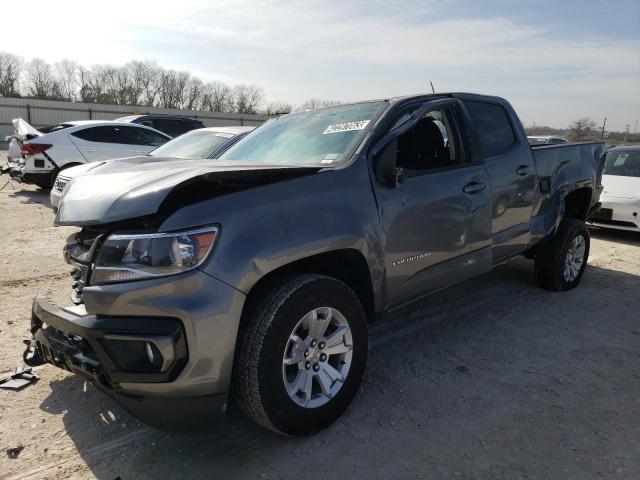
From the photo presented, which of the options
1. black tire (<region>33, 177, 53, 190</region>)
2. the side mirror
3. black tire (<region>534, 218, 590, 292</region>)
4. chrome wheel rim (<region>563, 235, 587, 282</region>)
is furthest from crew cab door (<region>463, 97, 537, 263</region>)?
black tire (<region>33, 177, 53, 190</region>)

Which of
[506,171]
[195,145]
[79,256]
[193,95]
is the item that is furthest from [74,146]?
[193,95]

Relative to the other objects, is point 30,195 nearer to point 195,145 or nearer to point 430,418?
point 195,145

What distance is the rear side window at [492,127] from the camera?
4.00 metres

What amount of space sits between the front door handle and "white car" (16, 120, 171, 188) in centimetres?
954

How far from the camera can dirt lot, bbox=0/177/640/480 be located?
7.96ft

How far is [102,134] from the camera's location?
36.2 ft

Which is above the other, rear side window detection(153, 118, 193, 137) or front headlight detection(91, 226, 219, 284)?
rear side window detection(153, 118, 193, 137)

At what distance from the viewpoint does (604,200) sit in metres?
8.09

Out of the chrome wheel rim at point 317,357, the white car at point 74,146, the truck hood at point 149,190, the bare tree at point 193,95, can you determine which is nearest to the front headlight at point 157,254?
the truck hood at point 149,190

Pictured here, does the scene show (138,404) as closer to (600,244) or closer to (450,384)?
(450,384)

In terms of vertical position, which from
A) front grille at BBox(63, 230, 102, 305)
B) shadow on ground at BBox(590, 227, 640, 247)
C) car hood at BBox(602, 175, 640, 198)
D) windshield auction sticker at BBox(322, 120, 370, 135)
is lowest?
shadow on ground at BBox(590, 227, 640, 247)

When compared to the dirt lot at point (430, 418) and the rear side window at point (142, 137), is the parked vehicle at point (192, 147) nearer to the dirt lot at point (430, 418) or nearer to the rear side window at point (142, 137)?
the dirt lot at point (430, 418)

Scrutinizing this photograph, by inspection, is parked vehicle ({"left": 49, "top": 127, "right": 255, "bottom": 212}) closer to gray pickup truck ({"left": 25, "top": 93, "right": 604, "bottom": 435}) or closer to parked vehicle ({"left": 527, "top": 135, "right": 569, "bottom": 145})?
gray pickup truck ({"left": 25, "top": 93, "right": 604, "bottom": 435})

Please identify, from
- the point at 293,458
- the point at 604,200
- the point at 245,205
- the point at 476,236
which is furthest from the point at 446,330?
the point at 604,200
